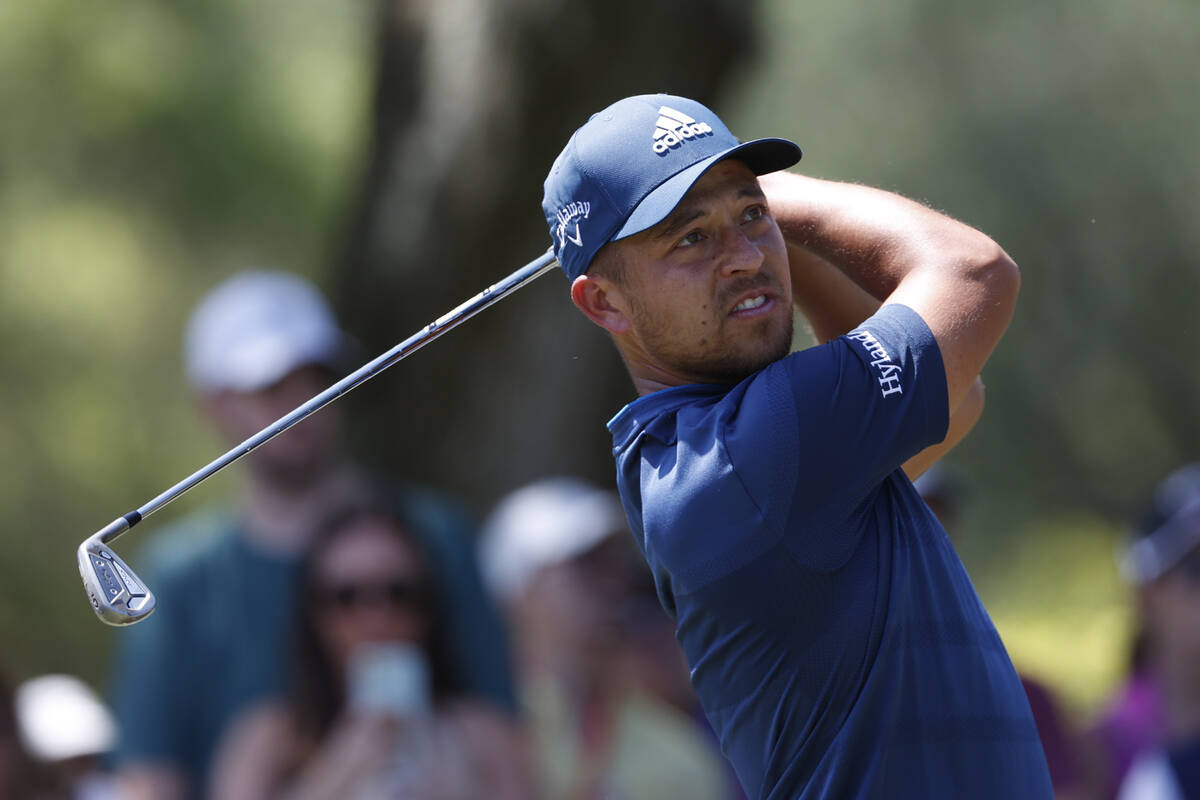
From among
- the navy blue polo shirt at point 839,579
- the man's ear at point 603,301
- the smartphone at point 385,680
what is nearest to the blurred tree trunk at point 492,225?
the smartphone at point 385,680

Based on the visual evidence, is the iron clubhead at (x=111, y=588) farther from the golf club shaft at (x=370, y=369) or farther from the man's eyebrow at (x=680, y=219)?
the man's eyebrow at (x=680, y=219)

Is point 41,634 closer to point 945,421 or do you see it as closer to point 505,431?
point 505,431

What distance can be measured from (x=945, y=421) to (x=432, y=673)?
2447 millimetres

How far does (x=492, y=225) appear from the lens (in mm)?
6621

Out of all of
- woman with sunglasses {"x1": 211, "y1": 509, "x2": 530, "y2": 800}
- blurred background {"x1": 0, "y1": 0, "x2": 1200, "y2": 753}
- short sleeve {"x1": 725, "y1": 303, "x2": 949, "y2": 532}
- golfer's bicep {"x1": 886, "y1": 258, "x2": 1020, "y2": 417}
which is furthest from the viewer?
blurred background {"x1": 0, "y1": 0, "x2": 1200, "y2": 753}

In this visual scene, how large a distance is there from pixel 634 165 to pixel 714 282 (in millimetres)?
196

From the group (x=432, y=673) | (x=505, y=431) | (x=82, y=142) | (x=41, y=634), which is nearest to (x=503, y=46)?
(x=505, y=431)

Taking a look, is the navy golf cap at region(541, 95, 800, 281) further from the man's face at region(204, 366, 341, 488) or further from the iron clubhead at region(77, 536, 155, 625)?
the man's face at region(204, 366, 341, 488)

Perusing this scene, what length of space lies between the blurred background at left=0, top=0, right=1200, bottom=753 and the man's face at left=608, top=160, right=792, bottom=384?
5742 millimetres

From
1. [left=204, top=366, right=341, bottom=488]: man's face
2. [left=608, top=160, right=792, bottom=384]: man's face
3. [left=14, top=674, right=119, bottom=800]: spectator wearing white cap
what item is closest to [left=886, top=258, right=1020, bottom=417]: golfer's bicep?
[left=608, top=160, right=792, bottom=384]: man's face

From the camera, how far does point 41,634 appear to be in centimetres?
1057

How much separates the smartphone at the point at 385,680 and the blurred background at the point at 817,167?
4.31 meters

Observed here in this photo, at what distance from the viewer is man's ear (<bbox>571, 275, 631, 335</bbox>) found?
239 cm

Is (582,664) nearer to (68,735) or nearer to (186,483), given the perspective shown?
(68,735)
